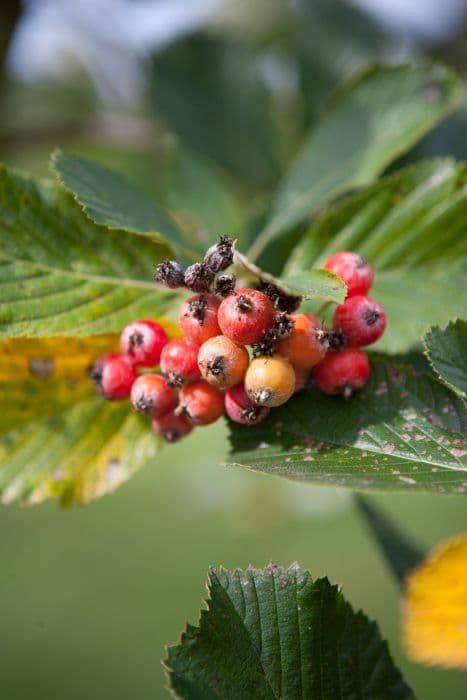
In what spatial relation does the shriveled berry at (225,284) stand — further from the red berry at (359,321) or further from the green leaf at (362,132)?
the green leaf at (362,132)

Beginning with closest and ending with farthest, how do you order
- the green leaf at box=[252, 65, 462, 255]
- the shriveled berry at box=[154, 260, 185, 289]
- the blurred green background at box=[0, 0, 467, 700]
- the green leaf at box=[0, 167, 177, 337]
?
the shriveled berry at box=[154, 260, 185, 289]
the green leaf at box=[0, 167, 177, 337]
the green leaf at box=[252, 65, 462, 255]
the blurred green background at box=[0, 0, 467, 700]

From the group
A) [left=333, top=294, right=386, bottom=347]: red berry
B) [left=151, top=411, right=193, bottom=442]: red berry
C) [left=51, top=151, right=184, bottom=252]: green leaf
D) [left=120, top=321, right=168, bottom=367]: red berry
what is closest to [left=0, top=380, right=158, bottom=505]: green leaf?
[left=151, top=411, right=193, bottom=442]: red berry

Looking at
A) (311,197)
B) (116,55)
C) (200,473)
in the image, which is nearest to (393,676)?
(311,197)

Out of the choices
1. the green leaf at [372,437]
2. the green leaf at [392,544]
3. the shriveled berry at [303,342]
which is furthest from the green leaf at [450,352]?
the green leaf at [392,544]

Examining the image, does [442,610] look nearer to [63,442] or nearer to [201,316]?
[201,316]

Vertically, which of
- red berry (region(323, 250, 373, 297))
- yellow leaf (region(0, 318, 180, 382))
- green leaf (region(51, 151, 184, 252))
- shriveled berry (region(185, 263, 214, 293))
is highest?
green leaf (region(51, 151, 184, 252))

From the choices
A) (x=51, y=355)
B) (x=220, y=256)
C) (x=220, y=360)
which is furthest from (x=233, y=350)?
(x=51, y=355)

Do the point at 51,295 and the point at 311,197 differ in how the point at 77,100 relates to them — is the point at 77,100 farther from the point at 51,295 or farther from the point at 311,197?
the point at 51,295

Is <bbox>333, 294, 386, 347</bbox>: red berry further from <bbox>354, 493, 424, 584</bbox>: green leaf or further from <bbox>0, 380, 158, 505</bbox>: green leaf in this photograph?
<bbox>354, 493, 424, 584</bbox>: green leaf
